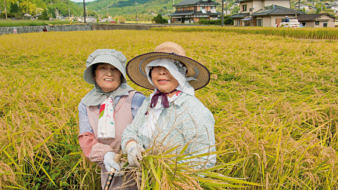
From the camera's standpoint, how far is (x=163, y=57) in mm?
1560

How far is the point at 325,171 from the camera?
5.24 feet

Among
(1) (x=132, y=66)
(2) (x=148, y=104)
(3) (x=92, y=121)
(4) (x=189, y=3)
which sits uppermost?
(4) (x=189, y=3)

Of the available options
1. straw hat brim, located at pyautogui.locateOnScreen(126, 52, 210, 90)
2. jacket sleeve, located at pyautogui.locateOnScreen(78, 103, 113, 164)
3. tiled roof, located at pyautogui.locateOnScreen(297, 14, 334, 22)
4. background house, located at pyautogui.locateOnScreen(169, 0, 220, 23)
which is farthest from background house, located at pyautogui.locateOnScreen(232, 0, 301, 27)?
jacket sleeve, located at pyautogui.locateOnScreen(78, 103, 113, 164)

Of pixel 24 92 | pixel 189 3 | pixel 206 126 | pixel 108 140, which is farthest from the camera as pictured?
pixel 189 3

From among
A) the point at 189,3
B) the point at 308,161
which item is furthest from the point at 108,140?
the point at 189,3

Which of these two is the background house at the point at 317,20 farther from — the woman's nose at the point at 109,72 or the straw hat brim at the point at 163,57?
the woman's nose at the point at 109,72

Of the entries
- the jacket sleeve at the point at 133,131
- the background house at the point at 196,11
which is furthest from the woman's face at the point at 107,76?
the background house at the point at 196,11

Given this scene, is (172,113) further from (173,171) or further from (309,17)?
(309,17)

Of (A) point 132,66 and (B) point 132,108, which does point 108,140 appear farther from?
(A) point 132,66

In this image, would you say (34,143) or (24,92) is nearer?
(34,143)

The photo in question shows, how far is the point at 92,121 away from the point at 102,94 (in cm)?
18

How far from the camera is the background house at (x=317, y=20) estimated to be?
3584cm

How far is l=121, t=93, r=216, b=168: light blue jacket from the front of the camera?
1.37 metres

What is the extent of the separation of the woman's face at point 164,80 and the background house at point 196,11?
5703 centimetres
